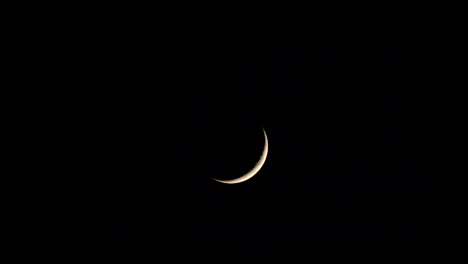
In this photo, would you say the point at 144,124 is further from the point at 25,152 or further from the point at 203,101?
the point at 25,152

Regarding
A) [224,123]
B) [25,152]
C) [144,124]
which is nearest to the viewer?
[224,123]

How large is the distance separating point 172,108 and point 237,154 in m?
0.86

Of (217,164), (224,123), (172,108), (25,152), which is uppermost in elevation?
(25,152)

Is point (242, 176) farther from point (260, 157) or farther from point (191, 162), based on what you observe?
point (191, 162)

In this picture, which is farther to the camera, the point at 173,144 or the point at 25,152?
the point at 25,152

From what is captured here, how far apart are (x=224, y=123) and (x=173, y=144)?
58cm

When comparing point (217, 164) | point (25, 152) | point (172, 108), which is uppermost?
point (25, 152)

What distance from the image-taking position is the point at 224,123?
11.9ft

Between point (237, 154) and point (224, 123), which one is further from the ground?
point (224, 123)

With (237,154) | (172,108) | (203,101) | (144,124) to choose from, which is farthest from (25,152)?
(237,154)

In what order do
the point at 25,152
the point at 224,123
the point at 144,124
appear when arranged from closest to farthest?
the point at 224,123
the point at 144,124
the point at 25,152

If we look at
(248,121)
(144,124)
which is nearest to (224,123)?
(248,121)

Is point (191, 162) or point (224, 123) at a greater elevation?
point (224, 123)

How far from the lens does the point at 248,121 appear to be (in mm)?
3775
